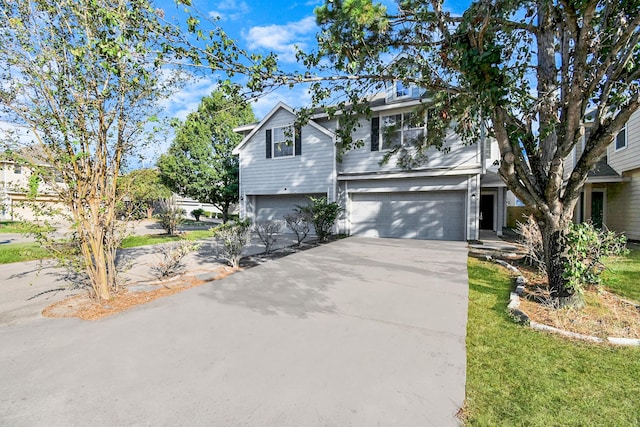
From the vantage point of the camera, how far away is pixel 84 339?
11.6 ft

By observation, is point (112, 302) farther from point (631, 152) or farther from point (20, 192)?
point (631, 152)

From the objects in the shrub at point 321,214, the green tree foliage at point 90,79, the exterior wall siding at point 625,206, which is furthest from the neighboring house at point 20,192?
the exterior wall siding at point 625,206

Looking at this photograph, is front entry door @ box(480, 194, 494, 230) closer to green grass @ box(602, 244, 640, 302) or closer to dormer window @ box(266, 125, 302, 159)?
green grass @ box(602, 244, 640, 302)

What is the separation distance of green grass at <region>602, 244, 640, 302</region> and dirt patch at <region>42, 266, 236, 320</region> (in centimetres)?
793

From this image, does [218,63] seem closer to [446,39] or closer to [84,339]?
[446,39]

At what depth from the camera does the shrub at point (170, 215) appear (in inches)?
557

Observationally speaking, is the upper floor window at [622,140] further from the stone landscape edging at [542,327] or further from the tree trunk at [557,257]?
the tree trunk at [557,257]

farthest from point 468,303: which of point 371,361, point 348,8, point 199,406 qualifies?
point 348,8

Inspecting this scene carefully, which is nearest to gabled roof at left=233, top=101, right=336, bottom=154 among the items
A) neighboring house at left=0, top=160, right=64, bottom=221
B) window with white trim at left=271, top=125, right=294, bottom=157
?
window with white trim at left=271, top=125, right=294, bottom=157

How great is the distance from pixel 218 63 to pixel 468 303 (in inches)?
217

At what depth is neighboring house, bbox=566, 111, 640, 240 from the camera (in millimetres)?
11445

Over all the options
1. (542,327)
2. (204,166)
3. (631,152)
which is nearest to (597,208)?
(631,152)

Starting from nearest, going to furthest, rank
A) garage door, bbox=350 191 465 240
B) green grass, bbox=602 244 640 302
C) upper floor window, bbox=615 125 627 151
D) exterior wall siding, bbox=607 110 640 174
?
green grass, bbox=602 244 640 302
exterior wall siding, bbox=607 110 640 174
upper floor window, bbox=615 125 627 151
garage door, bbox=350 191 465 240

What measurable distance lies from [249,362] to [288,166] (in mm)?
12346
